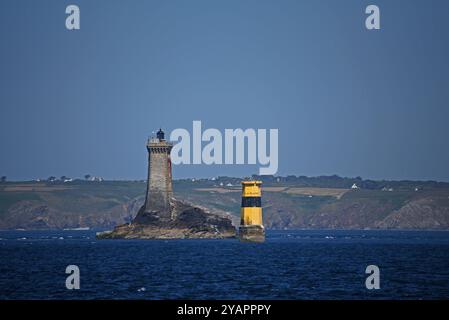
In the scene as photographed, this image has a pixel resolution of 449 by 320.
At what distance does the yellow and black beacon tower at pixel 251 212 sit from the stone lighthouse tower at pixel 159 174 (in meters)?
26.5

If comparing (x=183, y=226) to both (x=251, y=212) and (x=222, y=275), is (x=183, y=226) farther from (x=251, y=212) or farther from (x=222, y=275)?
(x=222, y=275)

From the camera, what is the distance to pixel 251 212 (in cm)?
13162

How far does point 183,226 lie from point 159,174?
55.7 ft

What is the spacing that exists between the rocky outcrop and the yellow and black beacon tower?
1323 inches

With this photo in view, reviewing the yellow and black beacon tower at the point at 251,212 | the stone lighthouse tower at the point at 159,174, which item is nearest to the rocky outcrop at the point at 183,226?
the stone lighthouse tower at the point at 159,174

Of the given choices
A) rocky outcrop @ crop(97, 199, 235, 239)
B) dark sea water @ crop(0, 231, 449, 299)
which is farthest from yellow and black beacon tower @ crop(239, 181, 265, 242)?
rocky outcrop @ crop(97, 199, 235, 239)

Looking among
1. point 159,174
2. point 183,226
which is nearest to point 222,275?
point 159,174

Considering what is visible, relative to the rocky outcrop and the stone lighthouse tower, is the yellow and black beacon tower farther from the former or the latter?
the rocky outcrop

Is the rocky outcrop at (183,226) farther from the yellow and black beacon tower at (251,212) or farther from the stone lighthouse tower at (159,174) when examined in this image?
the yellow and black beacon tower at (251,212)

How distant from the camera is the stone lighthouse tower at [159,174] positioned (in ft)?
522

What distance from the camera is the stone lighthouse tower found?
15925 centimetres
